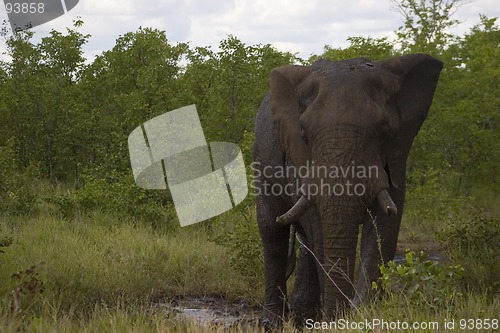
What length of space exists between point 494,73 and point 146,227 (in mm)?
10876

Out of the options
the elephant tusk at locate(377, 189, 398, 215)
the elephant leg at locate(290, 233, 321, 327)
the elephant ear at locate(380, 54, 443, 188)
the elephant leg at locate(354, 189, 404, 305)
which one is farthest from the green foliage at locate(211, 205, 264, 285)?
the elephant tusk at locate(377, 189, 398, 215)

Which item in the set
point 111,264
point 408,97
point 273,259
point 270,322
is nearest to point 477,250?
point 273,259

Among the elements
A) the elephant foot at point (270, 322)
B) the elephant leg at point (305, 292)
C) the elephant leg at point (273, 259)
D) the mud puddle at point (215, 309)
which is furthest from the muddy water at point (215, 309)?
the elephant leg at point (305, 292)

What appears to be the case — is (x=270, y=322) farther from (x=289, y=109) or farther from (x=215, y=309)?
(x=289, y=109)

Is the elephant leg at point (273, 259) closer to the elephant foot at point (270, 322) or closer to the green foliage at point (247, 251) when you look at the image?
the elephant foot at point (270, 322)

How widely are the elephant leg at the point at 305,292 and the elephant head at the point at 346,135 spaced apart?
1.52m

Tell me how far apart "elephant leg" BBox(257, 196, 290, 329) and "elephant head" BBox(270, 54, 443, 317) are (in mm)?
1365

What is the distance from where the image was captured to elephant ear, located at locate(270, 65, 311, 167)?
640 cm

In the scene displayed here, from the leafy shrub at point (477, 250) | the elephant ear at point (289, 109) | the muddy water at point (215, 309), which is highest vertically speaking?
the elephant ear at point (289, 109)

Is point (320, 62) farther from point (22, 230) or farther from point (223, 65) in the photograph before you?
point (223, 65)

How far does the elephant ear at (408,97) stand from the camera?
6.40 metres

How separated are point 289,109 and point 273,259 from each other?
205cm

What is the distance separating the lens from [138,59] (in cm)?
1834

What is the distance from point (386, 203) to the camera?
579cm
